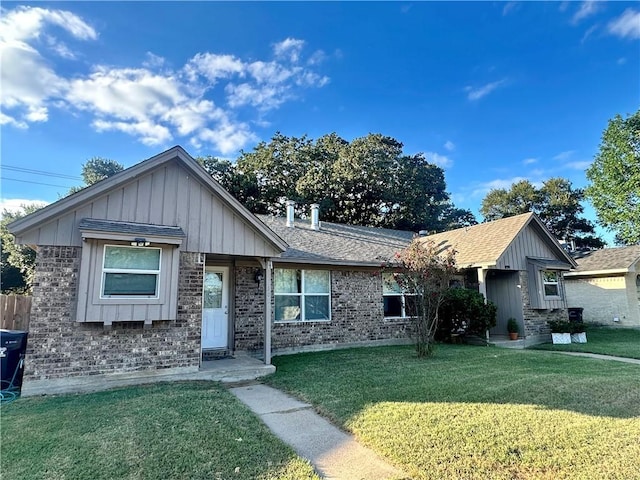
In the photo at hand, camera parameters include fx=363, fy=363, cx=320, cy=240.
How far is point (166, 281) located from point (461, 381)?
239 inches

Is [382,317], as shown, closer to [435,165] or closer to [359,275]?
[359,275]

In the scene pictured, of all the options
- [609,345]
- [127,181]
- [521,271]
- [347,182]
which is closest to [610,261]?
[609,345]

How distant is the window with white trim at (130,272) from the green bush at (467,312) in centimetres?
857

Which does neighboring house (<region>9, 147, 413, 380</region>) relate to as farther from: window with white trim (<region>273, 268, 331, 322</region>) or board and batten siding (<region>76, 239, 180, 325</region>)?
window with white trim (<region>273, 268, 331, 322</region>)

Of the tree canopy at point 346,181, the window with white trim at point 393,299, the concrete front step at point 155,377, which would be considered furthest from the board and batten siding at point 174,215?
the tree canopy at point 346,181

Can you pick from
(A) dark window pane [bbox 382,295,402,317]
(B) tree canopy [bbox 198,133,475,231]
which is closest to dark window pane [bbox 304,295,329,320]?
(A) dark window pane [bbox 382,295,402,317]

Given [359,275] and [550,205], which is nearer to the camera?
[359,275]

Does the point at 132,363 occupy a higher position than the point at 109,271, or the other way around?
the point at 109,271

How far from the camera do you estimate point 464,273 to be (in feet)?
47.9

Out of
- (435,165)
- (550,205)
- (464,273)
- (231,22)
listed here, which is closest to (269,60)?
(231,22)

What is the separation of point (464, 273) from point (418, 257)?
6.14m

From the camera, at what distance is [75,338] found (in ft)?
22.4

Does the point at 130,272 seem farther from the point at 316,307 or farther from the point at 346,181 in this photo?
the point at 346,181

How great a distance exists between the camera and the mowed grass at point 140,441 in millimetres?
3596
